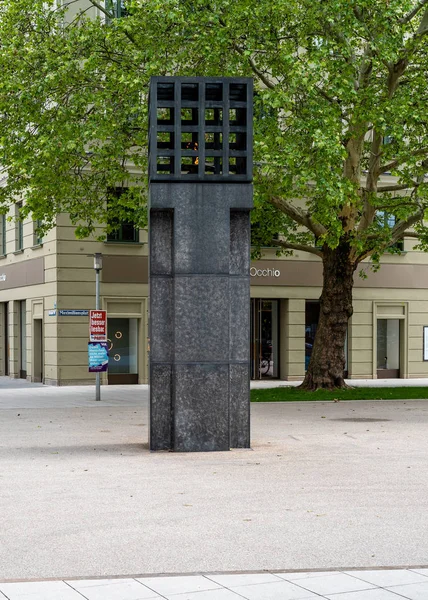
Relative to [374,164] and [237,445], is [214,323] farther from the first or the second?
[374,164]

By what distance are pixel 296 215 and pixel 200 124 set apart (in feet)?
37.6

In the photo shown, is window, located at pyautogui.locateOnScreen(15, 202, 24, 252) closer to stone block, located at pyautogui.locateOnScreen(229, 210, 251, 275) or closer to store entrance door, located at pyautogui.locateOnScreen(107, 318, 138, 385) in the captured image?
store entrance door, located at pyautogui.locateOnScreen(107, 318, 138, 385)

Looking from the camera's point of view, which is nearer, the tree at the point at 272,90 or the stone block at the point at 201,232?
the stone block at the point at 201,232

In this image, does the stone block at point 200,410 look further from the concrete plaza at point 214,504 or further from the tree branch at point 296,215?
the tree branch at point 296,215

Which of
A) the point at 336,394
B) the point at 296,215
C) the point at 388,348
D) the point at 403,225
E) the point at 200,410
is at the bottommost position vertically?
the point at 336,394

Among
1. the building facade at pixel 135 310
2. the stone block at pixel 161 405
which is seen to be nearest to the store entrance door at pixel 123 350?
the building facade at pixel 135 310

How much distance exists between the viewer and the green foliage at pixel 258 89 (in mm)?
21125

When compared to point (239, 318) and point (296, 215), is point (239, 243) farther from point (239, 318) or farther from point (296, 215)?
point (296, 215)

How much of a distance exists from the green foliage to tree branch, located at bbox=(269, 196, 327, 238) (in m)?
0.06

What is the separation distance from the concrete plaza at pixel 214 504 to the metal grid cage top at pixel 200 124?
383cm

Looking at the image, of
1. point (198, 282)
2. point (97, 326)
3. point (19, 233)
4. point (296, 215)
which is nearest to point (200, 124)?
point (198, 282)

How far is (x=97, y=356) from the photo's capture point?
925 inches

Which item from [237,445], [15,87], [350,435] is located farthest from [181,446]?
[15,87]

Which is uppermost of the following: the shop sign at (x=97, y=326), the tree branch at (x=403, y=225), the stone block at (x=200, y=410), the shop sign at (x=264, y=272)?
the tree branch at (x=403, y=225)
